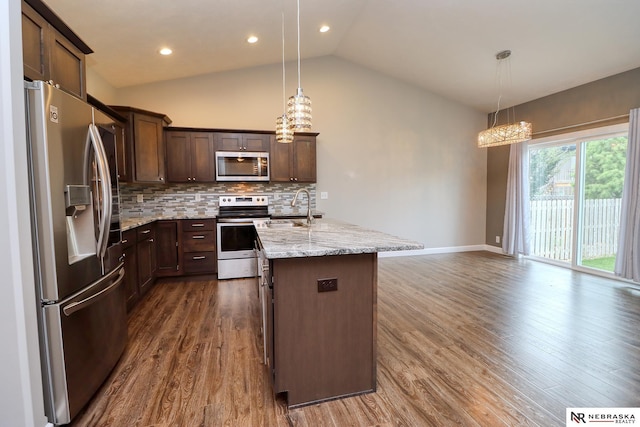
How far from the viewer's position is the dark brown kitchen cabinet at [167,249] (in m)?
3.95

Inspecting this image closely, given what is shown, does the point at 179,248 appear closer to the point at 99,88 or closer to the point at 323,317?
the point at 99,88

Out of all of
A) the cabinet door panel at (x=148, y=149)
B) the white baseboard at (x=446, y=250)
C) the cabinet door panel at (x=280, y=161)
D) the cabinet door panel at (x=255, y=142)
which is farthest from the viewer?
the white baseboard at (x=446, y=250)

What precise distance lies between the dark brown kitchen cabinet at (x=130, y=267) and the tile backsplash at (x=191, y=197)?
4.21 feet

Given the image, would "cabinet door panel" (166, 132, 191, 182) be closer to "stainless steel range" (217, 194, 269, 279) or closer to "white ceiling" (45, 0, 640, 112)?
"stainless steel range" (217, 194, 269, 279)

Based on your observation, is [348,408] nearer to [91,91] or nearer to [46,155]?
[46,155]

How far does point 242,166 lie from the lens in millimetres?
4500

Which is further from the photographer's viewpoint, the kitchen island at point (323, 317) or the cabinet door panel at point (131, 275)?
the cabinet door panel at point (131, 275)

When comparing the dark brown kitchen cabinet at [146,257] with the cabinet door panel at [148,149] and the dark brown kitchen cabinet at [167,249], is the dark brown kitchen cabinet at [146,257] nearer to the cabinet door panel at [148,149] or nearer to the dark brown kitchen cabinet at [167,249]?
the dark brown kitchen cabinet at [167,249]

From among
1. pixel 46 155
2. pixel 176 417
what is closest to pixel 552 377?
pixel 176 417

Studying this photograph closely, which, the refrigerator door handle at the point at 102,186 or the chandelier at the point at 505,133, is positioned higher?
the chandelier at the point at 505,133

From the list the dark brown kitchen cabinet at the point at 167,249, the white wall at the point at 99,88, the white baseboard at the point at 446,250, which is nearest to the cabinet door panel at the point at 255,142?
the dark brown kitchen cabinet at the point at 167,249

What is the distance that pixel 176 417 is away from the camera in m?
1.62

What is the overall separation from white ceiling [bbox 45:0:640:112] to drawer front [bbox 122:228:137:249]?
6.34ft

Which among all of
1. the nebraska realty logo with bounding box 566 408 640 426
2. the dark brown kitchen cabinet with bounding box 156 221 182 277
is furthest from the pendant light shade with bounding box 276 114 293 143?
the nebraska realty logo with bounding box 566 408 640 426
